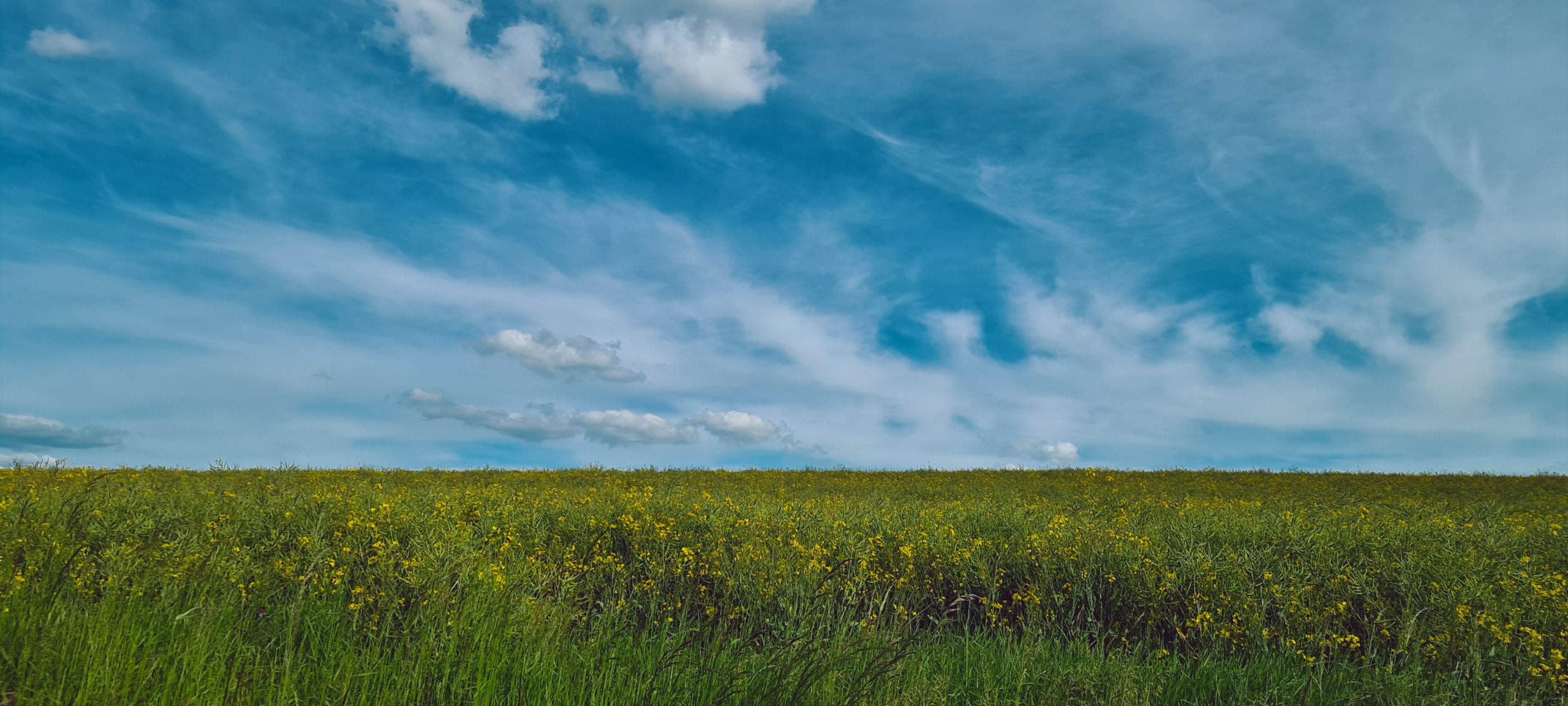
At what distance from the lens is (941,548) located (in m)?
8.67

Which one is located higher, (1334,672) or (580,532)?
(580,532)

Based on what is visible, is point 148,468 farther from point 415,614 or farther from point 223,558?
point 415,614

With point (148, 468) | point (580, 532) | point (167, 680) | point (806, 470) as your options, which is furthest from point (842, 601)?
point (148, 468)

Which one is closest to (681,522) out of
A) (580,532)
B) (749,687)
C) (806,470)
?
(580,532)

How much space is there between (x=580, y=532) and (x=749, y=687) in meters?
5.22

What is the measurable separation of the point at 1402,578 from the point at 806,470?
731 inches

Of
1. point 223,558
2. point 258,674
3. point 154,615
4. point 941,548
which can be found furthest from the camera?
point 941,548

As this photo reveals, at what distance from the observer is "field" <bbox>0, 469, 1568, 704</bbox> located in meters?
4.33

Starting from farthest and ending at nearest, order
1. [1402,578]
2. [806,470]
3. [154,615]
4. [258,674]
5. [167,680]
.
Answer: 1. [806,470]
2. [1402,578]
3. [154,615]
4. [258,674]
5. [167,680]

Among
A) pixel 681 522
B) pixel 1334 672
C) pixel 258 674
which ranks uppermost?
pixel 681 522

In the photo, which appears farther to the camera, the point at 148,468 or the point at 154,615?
the point at 148,468

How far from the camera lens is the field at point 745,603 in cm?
433

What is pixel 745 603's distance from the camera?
776cm

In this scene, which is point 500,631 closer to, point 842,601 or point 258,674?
point 258,674
